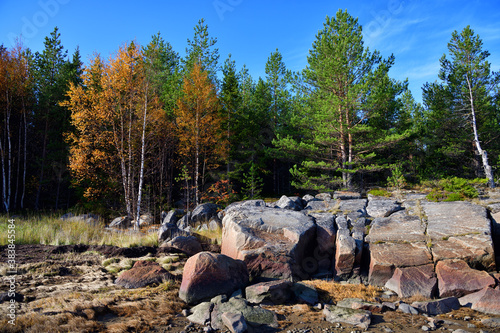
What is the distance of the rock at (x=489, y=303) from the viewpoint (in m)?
5.16

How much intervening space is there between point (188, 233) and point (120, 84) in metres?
8.49

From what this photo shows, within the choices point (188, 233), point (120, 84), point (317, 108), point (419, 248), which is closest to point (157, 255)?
point (188, 233)

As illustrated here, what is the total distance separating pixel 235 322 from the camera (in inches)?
161

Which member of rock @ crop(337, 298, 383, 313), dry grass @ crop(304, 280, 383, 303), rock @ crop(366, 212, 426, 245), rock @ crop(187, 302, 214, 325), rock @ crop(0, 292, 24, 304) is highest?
rock @ crop(366, 212, 426, 245)

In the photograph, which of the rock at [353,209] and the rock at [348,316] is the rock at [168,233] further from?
the rock at [348,316]

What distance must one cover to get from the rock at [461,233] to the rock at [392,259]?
31cm

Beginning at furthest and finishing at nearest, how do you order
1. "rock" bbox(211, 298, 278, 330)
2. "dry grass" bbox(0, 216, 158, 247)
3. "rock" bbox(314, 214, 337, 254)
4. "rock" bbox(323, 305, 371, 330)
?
"dry grass" bbox(0, 216, 158, 247) < "rock" bbox(314, 214, 337, 254) < "rock" bbox(323, 305, 371, 330) < "rock" bbox(211, 298, 278, 330)

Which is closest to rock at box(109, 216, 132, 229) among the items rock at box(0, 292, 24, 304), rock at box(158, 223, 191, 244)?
rock at box(158, 223, 191, 244)

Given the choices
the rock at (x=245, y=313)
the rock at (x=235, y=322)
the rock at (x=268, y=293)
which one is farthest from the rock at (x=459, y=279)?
the rock at (x=235, y=322)

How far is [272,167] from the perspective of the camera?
2512 cm

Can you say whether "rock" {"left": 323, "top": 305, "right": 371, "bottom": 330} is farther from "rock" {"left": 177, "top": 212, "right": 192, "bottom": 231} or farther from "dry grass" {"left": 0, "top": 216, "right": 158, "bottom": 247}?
"rock" {"left": 177, "top": 212, "right": 192, "bottom": 231}

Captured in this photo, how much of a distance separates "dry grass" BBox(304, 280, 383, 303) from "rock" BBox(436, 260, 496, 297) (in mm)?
1349

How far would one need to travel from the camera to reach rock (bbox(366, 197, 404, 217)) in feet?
32.6

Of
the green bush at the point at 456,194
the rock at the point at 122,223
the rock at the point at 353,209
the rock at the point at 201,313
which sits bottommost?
the rock at the point at 201,313
